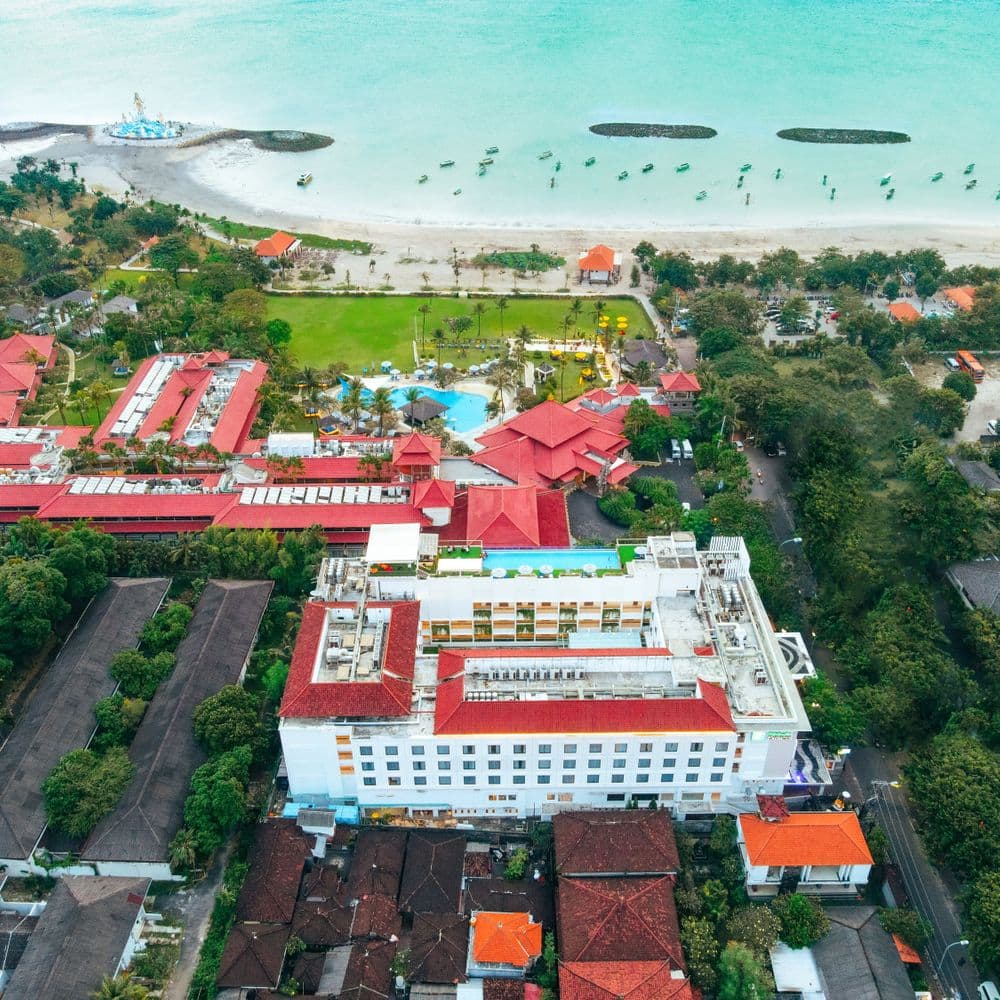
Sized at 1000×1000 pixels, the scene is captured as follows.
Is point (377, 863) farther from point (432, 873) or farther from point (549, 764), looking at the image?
point (549, 764)

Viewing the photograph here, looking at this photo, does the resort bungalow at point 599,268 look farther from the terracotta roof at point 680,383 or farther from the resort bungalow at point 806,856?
the resort bungalow at point 806,856

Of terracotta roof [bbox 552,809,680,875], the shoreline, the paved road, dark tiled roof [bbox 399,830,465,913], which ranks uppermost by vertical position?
terracotta roof [bbox 552,809,680,875]

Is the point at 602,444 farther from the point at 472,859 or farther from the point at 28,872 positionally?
the point at 28,872

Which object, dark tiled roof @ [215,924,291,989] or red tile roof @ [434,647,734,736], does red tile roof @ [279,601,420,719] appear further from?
dark tiled roof @ [215,924,291,989]

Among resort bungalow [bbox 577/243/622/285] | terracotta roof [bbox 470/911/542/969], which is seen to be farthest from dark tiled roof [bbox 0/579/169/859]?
resort bungalow [bbox 577/243/622/285]

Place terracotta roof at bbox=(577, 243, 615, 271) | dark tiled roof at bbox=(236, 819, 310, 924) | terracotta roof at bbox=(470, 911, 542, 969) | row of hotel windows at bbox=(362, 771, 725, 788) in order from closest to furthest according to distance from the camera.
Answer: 1. terracotta roof at bbox=(470, 911, 542, 969)
2. dark tiled roof at bbox=(236, 819, 310, 924)
3. row of hotel windows at bbox=(362, 771, 725, 788)
4. terracotta roof at bbox=(577, 243, 615, 271)

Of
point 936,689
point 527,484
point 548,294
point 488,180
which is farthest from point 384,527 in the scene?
point 488,180

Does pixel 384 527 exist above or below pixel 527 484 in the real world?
above
